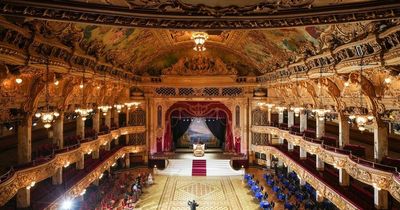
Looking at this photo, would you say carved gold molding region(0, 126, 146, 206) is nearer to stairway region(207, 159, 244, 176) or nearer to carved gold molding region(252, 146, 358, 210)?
stairway region(207, 159, 244, 176)

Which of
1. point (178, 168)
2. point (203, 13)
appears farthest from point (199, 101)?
point (203, 13)

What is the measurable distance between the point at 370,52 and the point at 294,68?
635 centimetres

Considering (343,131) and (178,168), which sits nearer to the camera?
(343,131)

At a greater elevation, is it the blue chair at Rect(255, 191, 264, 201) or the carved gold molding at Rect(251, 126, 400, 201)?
the carved gold molding at Rect(251, 126, 400, 201)

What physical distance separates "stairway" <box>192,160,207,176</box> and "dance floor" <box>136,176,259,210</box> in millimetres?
707

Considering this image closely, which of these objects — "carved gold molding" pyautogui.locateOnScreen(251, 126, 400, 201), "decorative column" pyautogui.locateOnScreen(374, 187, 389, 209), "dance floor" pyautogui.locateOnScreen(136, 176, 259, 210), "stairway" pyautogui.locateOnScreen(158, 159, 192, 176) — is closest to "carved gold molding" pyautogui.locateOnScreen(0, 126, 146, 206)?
A: "dance floor" pyautogui.locateOnScreen(136, 176, 259, 210)

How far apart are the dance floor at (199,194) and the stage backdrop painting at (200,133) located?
17.2ft

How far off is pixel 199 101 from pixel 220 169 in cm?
551

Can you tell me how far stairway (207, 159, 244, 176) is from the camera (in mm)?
21422

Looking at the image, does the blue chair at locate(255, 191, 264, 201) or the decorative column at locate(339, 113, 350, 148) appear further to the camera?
the blue chair at locate(255, 191, 264, 201)

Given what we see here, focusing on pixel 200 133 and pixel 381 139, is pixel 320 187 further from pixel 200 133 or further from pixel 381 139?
pixel 200 133

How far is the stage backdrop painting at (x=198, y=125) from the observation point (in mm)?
23891

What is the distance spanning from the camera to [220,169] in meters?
21.8

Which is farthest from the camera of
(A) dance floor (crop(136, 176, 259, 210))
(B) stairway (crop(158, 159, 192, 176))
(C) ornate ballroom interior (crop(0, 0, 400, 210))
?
(B) stairway (crop(158, 159, 192, 176))
